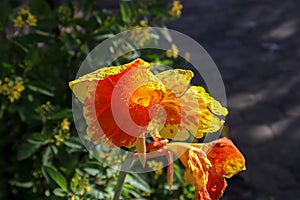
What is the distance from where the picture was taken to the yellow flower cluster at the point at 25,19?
207 cm

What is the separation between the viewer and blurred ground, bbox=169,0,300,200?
10.1 feet

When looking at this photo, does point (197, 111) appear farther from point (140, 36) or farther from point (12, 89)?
point (140, 36)

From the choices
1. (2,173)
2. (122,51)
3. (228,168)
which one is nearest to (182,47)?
(122,51)

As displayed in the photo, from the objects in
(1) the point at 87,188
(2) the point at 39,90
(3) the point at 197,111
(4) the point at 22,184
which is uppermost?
(3) the point at 197,111

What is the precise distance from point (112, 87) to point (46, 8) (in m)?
1.21

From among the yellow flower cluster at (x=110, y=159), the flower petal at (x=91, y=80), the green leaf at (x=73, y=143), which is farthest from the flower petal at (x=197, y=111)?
the green leaf at (x=73, y=143)

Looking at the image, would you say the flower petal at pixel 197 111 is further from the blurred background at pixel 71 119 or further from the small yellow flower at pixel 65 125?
the small yellow flower at pixel 65 125

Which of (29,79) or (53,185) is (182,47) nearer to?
(29,79)

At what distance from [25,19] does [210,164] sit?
3.98ft

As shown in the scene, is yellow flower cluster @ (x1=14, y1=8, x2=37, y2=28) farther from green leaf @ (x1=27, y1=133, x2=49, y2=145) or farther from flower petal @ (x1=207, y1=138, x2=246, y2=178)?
flower petal @ (x1=207, y1=138, x2=246, y2=178)

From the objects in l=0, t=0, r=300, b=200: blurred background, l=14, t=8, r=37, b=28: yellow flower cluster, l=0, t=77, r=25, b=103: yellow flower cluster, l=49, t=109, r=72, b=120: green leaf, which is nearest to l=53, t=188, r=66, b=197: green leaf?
l=0, t=0, r=300, b=200: blurred background

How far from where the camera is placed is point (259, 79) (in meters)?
4.01

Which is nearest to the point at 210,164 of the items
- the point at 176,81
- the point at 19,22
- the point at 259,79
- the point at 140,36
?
the point at 176,81

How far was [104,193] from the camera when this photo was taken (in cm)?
167
